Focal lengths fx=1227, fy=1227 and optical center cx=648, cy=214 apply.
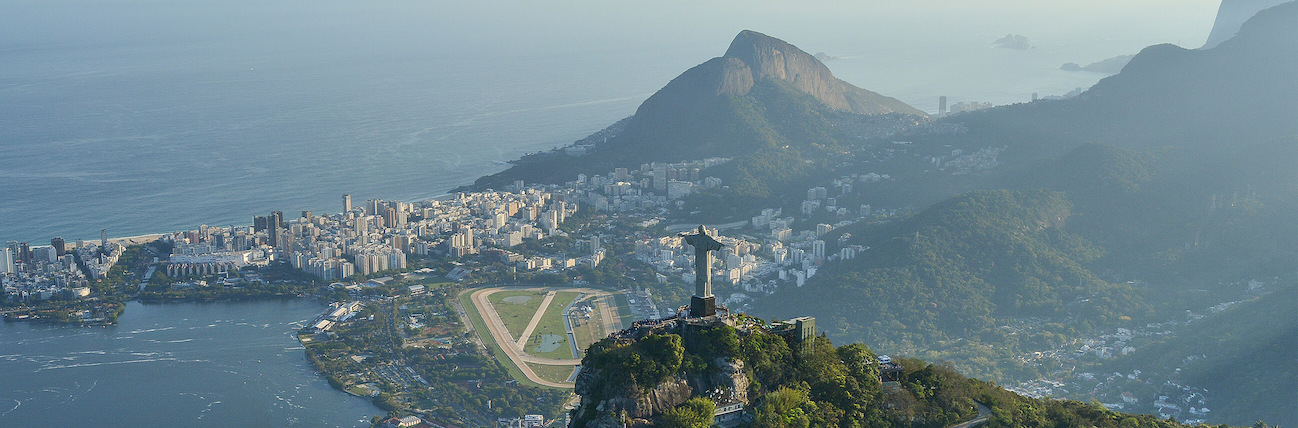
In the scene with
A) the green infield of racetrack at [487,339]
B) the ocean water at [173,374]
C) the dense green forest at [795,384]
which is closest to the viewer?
the dense green forest at [795,384]

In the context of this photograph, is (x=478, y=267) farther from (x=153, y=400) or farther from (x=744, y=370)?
(x=744, y=370)

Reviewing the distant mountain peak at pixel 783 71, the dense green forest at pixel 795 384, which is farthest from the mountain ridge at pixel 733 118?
the dense green forest at pixel 795 384

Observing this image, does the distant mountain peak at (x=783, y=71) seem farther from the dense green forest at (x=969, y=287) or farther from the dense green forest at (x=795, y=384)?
the dense green forest at (x=795, y=384)

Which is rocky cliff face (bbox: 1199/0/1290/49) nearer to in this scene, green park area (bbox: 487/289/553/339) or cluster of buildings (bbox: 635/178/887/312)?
cluster of buildings (bbox: 635/178/887/312)

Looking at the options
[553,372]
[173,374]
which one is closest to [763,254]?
[553,372]

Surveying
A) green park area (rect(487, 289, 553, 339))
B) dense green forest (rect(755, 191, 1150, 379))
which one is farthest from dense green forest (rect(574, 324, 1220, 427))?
green park area (rect(487, 289, 553, 339))

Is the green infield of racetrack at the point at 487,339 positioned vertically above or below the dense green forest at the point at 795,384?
below

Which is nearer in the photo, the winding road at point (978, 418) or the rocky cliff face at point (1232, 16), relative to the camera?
the winding road at point (978, 418)
